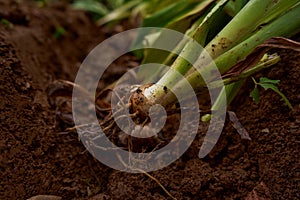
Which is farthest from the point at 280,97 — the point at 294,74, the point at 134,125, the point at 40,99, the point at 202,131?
the point at 40,99

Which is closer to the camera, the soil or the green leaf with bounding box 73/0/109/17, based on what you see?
the soil

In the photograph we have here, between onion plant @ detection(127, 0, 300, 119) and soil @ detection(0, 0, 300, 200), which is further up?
onion plant @ detection(127, 0, 300, 119)

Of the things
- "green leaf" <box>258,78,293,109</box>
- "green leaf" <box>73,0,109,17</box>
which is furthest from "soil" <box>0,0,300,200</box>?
"green leaf" <box>73,0,109,17</box>

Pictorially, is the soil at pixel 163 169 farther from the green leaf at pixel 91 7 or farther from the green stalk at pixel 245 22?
the green leaf at pixel 91 7

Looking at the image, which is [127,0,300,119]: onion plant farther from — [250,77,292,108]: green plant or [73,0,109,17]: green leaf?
[73,0,109,17]: green leaf

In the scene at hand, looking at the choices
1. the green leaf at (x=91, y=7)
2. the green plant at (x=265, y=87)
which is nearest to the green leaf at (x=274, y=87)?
the green plant at (x=265, y=87)

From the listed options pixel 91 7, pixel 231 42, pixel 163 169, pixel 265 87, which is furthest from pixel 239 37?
pixel 91 7

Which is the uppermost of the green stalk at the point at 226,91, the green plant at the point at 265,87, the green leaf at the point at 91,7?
the green plant at the point at 265,87

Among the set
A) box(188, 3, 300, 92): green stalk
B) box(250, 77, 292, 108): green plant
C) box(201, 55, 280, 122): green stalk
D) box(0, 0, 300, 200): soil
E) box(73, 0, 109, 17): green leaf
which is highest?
box(188, 3, 300, 92): green stalk

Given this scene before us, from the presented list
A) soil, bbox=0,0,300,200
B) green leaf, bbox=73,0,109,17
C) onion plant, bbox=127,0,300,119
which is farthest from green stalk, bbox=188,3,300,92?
green leaf, bbox=73,0,109,17

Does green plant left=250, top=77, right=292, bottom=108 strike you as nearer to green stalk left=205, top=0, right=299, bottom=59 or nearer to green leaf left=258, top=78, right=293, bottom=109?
green leaf left=258, top=78, right=293, bottom=109
